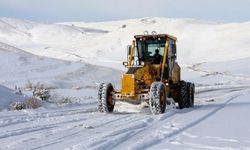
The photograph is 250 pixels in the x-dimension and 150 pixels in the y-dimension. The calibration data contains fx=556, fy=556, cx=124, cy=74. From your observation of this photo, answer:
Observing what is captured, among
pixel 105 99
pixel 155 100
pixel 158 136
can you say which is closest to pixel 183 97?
pixel 155 100

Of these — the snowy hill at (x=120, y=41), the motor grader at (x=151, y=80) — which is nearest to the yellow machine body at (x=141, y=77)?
the motor grader at (x=151, y=80)

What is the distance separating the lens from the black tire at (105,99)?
16516 mm

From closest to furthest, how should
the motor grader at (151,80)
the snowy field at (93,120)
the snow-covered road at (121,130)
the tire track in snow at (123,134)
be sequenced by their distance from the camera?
the tire track in snow at (123,134) → the snow-covered road at (121,130) → the snowy field at (93,120) → the motor grader at (151,80)

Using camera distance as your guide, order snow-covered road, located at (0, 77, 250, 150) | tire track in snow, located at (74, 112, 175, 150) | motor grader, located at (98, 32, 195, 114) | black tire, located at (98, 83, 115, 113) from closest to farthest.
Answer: tire track in snow, located at (74, 112, 175, 150), snow-covered road, located at (0, 77, 250, 150), motor grader, located at (98, 32, 195, 114), black tire, located at (98, 83, 115, 113)

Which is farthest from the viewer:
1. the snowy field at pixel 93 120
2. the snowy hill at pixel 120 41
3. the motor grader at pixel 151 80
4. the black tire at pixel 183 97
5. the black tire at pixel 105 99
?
the snowy hill at pixel 120 41

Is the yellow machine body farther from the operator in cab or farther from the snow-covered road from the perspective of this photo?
the snow-covered road

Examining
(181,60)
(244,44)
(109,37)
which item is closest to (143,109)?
(181,60)

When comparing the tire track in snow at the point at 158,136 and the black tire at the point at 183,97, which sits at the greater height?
the black tire at the point at 183,97

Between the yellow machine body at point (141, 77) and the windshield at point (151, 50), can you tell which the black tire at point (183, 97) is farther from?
the windshield at point (151, 50)

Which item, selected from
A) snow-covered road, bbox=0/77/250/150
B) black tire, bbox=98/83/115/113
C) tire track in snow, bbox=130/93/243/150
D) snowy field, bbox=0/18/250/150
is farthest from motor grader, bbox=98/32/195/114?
tire track in snow, bbox=130/93/243/150

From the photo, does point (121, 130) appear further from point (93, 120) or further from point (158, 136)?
point (93, 120)

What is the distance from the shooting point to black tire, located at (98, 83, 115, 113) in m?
16.5

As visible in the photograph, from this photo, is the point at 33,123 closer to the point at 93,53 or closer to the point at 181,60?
the point at 181,60

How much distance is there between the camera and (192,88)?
19984 mm
